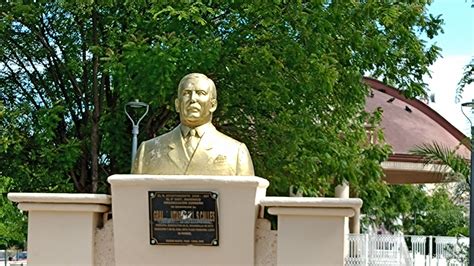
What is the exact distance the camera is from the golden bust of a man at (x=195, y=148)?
885 cm

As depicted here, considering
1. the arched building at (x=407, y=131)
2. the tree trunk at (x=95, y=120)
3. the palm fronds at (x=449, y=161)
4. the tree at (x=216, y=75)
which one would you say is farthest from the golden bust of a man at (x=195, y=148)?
the arched building at (x=407, y=131)

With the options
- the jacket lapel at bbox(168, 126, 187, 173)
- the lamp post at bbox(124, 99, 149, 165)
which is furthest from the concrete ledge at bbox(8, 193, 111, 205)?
the lamp post at bbox(124, 99, 149, 165)

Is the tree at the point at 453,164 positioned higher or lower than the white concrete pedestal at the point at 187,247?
higher

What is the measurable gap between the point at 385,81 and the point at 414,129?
1554 centimetres

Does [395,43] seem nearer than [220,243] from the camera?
No

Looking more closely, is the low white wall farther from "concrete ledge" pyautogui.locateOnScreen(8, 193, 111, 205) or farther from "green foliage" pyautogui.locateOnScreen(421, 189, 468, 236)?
"green foliage" pyautogui.locateOnScreen(421, 189, 468, 236)

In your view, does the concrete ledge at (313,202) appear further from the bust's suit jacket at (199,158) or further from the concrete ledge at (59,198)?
the concrete ledge at (59,198)

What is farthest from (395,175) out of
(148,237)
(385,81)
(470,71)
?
(148,237)

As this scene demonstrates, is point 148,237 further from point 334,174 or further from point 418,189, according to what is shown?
point 418,189

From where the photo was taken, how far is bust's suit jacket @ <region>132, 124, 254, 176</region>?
882 cm

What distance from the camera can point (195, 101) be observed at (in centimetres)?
905

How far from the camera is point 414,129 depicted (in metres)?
32.0

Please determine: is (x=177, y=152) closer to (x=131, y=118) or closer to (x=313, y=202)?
(x=313, y=202)

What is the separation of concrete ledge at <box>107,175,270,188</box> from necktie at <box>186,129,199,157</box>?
516mm
